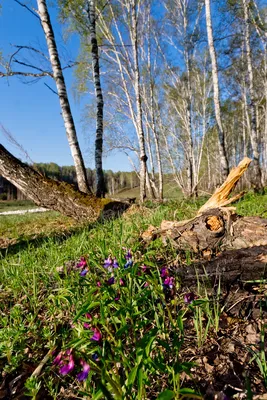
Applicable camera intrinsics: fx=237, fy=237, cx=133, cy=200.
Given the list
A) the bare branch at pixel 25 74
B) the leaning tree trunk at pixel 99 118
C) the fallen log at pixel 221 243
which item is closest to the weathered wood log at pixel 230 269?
the fallen log at pixel 221 243

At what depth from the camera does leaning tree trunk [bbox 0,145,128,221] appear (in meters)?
5.52

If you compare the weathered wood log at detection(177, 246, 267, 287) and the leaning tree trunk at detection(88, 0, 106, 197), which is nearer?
the weathered wood log at detection(177, 246, 267, 287)

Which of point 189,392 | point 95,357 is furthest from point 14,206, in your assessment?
point 189,392

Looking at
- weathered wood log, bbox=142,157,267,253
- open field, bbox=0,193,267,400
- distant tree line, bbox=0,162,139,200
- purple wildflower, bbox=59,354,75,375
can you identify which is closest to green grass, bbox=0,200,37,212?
distant tree line, bbox=0,162,139,200

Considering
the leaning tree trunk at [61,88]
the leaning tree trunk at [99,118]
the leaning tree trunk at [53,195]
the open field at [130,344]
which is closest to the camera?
the open field at [130,344]

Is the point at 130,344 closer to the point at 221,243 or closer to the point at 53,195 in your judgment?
the point at 221,243

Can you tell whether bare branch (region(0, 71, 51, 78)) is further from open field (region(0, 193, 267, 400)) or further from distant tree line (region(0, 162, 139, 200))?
distant tree line (region(0, 162, 139, 200))

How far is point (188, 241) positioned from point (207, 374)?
1224 millimetres

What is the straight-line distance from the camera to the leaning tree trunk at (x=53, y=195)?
552 centimetres

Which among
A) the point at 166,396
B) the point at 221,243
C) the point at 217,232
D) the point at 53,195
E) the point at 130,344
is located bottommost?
the point at 130,344

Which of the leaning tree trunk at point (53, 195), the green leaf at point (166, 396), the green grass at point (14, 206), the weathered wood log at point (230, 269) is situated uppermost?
the leaning tree trunk at point (53, 195)

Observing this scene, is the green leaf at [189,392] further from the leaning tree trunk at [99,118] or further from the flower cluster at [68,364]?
the leaning tree trunk at [99,118]

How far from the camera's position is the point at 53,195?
18.6 ft

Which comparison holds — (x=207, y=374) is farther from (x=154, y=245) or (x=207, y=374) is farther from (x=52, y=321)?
(x=154, y=245)
